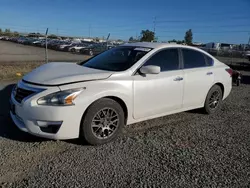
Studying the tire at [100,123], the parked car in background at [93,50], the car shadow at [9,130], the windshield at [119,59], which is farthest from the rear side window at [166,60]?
the parked car in background at [93,50]

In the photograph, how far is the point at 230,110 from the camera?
5859 millimetres

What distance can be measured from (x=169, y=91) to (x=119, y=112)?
1120 mm

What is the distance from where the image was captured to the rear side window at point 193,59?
4.80 m

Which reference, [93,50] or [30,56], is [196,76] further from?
[93,50]

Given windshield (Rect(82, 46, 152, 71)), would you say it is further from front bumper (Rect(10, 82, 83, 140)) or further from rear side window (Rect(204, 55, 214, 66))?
rear side window (Rect(204, 55, 214, 66))

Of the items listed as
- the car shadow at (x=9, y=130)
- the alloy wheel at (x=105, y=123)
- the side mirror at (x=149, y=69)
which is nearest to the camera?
the alloy wheel at (x=105, y=123)

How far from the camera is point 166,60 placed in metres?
4.48

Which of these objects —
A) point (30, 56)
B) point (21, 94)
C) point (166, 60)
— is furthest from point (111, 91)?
point (30, 56)

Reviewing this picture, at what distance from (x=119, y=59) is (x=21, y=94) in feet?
5.73

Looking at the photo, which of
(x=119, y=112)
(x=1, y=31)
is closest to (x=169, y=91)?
(x=119, y=112)

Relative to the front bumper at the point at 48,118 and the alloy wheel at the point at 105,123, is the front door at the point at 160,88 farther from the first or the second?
the front bumper at the point at 48,118

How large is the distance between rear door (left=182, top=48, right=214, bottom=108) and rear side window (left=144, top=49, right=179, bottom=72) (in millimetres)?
224

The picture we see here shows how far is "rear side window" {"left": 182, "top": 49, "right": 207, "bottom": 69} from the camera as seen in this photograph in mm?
4798

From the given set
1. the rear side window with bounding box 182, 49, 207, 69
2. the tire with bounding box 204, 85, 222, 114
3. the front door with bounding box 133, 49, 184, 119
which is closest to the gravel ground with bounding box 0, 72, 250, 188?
the front door with bounding box 133, 49, 184, 119
